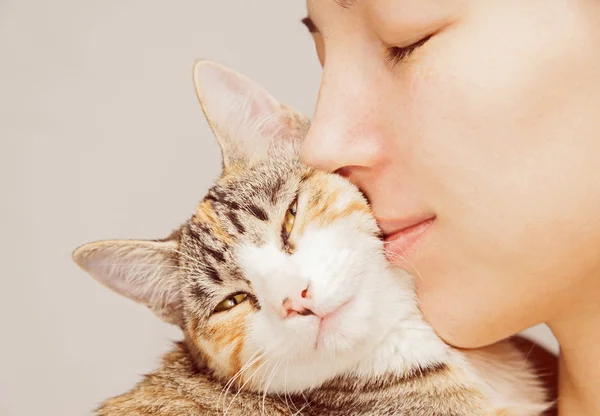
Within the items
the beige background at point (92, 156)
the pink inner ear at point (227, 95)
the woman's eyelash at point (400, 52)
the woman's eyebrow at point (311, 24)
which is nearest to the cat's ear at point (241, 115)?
the pink inner ear at point (227, 95)

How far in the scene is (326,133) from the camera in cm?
108

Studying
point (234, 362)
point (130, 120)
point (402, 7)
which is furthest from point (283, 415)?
point (130, 120)

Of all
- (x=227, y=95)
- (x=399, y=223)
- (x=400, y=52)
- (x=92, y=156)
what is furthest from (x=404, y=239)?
(x=92, y=156)

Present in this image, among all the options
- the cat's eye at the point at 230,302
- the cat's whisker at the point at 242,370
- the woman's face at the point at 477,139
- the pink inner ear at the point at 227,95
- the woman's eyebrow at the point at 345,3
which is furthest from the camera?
the pink inner ear at the point at 227,95

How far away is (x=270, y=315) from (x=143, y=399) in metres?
0.42

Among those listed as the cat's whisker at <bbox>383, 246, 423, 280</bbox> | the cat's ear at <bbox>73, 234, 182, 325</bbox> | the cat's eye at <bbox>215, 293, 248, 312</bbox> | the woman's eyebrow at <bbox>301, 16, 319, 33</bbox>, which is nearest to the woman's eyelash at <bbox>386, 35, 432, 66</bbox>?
the woman's eyebrow at <bbox>301, 16, 319, 33</bbox>

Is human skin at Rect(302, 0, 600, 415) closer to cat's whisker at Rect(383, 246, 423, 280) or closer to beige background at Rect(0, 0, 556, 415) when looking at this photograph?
cat's whisker at Rect(383, 246, 423, 280)

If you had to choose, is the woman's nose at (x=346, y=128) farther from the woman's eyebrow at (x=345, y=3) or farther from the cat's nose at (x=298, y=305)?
the cat's nose at (x=298, y=305)

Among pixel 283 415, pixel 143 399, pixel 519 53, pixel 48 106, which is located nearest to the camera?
pixel 519 53

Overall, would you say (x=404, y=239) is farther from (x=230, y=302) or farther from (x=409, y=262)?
(x=230, y=302)

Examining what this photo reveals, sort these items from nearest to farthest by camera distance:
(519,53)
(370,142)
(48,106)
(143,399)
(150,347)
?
(519,53) < (370,142) < (143,399) < (48,106) < (150,347)

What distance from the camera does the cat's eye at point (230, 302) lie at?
1.24 m

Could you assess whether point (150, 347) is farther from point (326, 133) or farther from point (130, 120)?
point (326, 133)

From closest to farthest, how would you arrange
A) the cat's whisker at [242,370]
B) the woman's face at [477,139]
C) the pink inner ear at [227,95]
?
the woman's face at [477,139], the cat's whisker at [242,370], the pink inner ear at [227,95]
